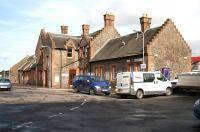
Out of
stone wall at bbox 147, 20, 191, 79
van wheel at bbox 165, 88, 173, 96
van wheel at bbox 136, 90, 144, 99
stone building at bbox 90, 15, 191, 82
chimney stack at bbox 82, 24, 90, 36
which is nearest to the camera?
van wheel at bbox 136, 90, 144, 99

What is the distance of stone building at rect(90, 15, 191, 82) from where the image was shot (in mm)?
41156

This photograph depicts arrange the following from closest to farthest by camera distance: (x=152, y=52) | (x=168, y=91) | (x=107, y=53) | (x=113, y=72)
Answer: (x=168, y=91)
(x=152, y=52)
(x=113, y=72)
(x=107, y=53)

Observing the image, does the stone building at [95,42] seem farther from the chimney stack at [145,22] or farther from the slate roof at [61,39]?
the chimney stack at [145,22]

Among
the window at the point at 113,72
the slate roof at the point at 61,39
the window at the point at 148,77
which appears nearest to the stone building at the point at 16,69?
the slate roof at the point at 61,39

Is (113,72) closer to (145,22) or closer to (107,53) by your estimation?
(107,53)

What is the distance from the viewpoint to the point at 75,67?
57.5 meters

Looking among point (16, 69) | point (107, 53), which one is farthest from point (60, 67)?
point (16, 69)

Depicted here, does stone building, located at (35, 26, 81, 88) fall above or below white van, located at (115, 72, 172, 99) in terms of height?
above

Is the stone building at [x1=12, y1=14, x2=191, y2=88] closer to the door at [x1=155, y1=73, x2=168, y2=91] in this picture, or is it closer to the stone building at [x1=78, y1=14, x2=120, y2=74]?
the stone building at [x1=78, y1=14, x2=120, y2=74]

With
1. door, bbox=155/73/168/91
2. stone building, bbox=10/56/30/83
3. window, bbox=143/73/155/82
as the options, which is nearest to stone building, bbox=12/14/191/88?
door, bbox=155/73/168/91

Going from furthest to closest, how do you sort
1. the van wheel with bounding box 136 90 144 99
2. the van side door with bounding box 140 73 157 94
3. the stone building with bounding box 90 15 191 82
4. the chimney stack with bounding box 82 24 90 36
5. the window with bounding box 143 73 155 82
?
the chimney stack with bounding box 82 24 90 36 < the stone building with bounding box 90 15 191 82 < the window with bounding box 143 73 155 82 < the van side door with bounding box 140 73 157 94 < the van wheel with bounding box 136 90 144 99

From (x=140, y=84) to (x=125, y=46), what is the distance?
61.2ft

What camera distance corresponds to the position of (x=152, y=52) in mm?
40688

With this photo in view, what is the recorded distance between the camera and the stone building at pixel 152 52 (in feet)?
135
